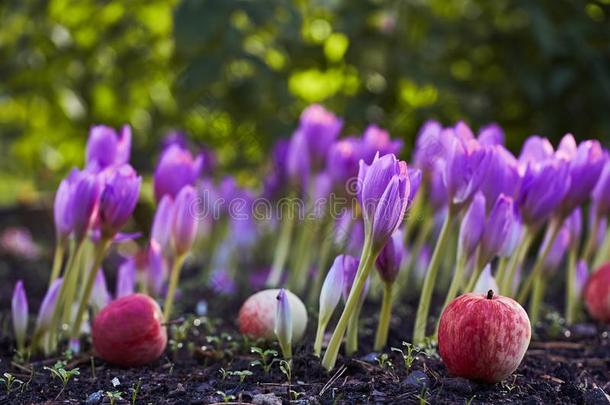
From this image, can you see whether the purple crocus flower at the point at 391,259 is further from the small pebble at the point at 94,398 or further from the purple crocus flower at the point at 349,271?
the small pebble at the point at 94,398

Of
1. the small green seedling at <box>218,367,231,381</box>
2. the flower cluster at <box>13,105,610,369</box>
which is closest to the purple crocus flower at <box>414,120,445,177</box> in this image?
the flower cluster at <box>13,105,610,369</box>

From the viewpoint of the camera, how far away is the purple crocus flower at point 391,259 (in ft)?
6.75

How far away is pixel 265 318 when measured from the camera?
2205 mm

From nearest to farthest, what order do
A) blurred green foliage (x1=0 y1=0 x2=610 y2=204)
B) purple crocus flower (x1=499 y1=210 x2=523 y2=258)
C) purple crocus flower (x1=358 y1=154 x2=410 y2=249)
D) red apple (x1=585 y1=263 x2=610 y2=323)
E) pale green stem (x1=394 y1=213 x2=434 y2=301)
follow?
1. purple crocus flower (x1=358 y1=154 x2=410 y2=249)
2. purple crocus flower (x1=499 y1=210 x2=523 y2=258)
3. red apple (x1=585 y1=263 x2=610 y2=323)
4. pale green stem (x1=394 y1=213 x2=434 y2=301)
5. blurred green foliage (x1=0 y1=0 x2=610 y2=204)

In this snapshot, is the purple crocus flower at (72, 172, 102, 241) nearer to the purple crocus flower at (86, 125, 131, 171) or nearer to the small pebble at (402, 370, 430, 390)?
the purple crocus flower at (86, 125, 131, 171)

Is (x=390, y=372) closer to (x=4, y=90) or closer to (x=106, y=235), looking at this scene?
(x=106, y=235)

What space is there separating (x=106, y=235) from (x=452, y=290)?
0.92 m

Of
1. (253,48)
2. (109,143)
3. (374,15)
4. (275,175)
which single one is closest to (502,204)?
(109,143)

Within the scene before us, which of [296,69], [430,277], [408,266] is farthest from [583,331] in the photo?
[296,69]

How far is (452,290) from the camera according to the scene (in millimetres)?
2182

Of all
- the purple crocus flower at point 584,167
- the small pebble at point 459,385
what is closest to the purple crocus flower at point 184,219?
the small pebble at point 459,385

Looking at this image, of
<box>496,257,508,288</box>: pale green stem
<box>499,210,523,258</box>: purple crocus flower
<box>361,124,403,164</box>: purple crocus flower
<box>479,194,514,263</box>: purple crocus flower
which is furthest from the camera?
<box>361,124,403,164</box>: purple crocus flower

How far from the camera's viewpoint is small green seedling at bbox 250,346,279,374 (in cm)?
191

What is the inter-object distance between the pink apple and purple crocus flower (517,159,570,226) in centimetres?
69
